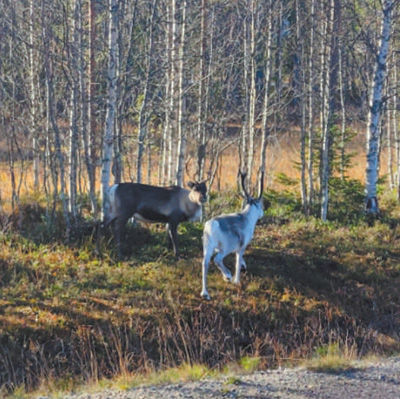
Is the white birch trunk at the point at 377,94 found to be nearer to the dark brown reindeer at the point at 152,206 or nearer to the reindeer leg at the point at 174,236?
the dark brown reindeer at the point at 152,206

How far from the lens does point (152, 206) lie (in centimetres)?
1184

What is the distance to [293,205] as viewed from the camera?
15836 mm

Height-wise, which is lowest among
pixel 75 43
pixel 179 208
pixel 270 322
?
pixel 270 322

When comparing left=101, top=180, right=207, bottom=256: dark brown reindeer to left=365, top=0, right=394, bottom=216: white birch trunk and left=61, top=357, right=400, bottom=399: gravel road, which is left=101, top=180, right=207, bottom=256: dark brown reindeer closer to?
left=365, top=0, right=394, bottom=216: white birch trunk

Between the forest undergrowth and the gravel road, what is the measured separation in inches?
39.6

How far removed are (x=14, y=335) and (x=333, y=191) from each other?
32.0ft

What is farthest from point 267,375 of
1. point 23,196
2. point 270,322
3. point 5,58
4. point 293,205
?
point 5,58

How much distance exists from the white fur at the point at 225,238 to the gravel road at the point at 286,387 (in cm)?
316

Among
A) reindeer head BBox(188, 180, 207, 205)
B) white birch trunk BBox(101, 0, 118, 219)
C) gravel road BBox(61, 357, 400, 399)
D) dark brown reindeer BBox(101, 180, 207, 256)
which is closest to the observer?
gravel road BBox(61, 357, 400, 399)

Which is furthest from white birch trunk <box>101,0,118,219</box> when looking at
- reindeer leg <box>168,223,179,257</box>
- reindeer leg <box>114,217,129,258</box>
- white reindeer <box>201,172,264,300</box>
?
white reindeer <box>201,172,264,300</box>

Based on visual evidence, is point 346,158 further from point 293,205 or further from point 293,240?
point 293,240

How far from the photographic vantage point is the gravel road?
639 cm

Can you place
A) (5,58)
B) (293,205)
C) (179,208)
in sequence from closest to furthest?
(179,208) < (293,205) < (5,58)

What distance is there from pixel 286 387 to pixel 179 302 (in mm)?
3882
